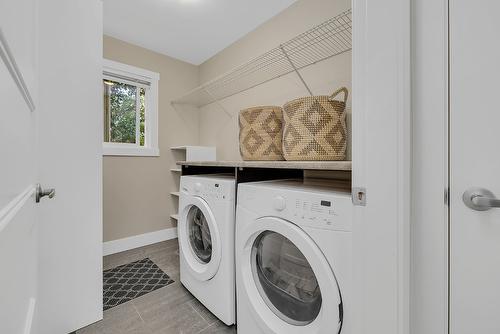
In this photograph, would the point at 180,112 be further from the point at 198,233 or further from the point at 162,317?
the point at 162,317

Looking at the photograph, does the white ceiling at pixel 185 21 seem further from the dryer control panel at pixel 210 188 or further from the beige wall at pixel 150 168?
the dryer control panel at pixel 210 188

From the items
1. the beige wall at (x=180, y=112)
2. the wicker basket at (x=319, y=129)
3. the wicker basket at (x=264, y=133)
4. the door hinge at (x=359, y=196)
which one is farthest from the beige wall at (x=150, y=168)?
the door hinge at (x=359, y=196)

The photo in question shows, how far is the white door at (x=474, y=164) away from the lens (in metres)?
0.64

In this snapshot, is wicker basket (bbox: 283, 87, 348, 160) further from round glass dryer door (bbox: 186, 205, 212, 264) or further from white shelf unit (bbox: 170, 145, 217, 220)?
white shelf unit (bbox: 170, 145, 217, 220)

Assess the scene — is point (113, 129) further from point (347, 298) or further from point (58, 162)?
point (347, 298)

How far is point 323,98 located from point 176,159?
2.17 m

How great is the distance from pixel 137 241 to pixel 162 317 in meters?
1.31

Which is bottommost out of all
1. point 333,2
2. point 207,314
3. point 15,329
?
point 207,314

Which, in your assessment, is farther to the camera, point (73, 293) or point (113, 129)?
point (113, 129)

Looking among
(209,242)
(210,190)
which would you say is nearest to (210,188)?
(210,190)

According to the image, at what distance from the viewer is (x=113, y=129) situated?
8.07 ft

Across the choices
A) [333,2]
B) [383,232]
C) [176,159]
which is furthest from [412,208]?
[176,159]

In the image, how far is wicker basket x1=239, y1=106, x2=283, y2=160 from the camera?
1.43 metres

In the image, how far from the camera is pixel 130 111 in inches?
102
